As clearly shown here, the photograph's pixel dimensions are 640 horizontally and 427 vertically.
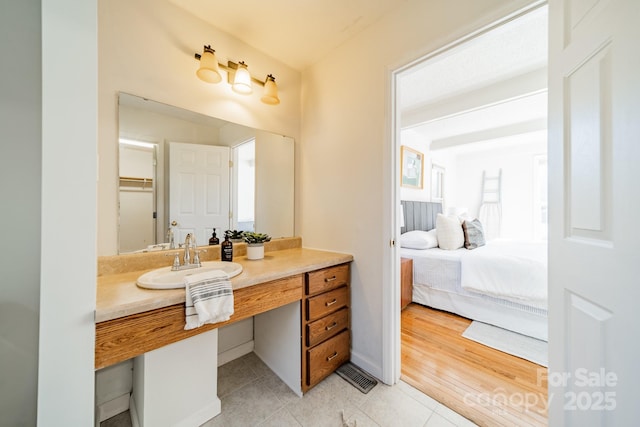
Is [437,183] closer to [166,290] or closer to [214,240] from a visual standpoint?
[214,240]

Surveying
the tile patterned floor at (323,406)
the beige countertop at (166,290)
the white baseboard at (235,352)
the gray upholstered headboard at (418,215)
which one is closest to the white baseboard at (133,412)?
the tile patterned floor at (323,406)

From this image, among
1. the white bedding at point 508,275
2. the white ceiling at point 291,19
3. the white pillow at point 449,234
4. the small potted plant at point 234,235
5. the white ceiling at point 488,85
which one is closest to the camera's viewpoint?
the white ceiling at point 291,19

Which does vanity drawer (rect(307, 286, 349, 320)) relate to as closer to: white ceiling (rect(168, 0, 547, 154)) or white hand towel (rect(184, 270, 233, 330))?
white hand towel (rect(184, 270, 233, 330))

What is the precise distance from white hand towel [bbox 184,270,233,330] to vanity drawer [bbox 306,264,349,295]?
536 mm

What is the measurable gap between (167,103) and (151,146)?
282 millimetres

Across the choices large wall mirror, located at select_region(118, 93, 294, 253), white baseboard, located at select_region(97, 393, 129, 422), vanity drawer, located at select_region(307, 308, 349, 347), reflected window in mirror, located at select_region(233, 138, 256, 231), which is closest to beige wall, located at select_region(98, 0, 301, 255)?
large wall mirror, located at select_region(118, 93, 294, 253)

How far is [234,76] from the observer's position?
65.1 inches

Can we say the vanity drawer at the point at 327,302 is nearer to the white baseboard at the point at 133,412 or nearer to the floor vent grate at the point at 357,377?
the floor vent grate at the point at 357,377

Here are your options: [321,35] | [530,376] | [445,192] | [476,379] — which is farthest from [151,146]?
[445,192]

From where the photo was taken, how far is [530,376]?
62.1 inches

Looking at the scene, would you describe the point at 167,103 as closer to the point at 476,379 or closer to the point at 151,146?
the point at 151,146

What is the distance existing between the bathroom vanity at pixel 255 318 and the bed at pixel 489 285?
1.41 m

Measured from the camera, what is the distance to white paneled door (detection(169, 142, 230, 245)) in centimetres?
150

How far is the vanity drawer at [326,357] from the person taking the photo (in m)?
1.43
